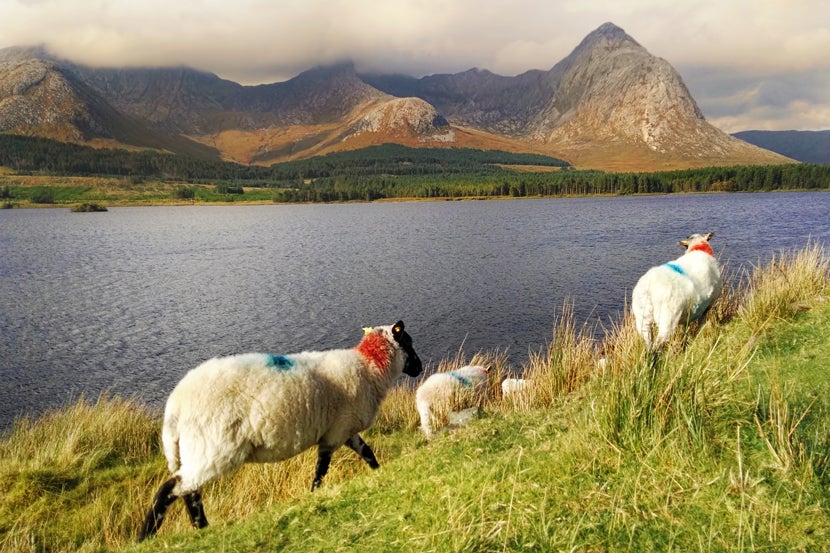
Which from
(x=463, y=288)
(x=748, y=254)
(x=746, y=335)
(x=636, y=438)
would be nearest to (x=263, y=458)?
(x=636, y=438)

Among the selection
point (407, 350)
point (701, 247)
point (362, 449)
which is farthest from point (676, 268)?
point (362, 449)

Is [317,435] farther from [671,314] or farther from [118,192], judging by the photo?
[118,192]

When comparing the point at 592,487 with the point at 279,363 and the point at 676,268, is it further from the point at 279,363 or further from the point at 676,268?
the point at 676,268

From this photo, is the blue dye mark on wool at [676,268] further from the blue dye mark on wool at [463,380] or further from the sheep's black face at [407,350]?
the sheep's black face at [407,350]

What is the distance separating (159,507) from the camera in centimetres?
625

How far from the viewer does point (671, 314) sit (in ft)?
34.5

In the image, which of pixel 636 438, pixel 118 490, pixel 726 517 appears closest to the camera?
pixel 726 517

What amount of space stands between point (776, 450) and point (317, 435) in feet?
15.8

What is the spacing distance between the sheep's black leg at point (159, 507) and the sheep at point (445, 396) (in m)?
4.47

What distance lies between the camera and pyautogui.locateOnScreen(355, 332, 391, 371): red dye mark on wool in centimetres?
779

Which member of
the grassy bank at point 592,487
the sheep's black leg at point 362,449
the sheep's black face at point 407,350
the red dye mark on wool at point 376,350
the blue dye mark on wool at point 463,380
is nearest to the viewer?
the grassy bank at point 592,487

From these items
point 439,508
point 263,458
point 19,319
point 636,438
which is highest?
point 636,438

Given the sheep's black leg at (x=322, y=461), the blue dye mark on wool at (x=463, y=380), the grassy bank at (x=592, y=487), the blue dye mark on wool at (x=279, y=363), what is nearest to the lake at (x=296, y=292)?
the blue dye mark on wool at (x=463, y=380)

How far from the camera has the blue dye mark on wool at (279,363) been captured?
6.60 m
